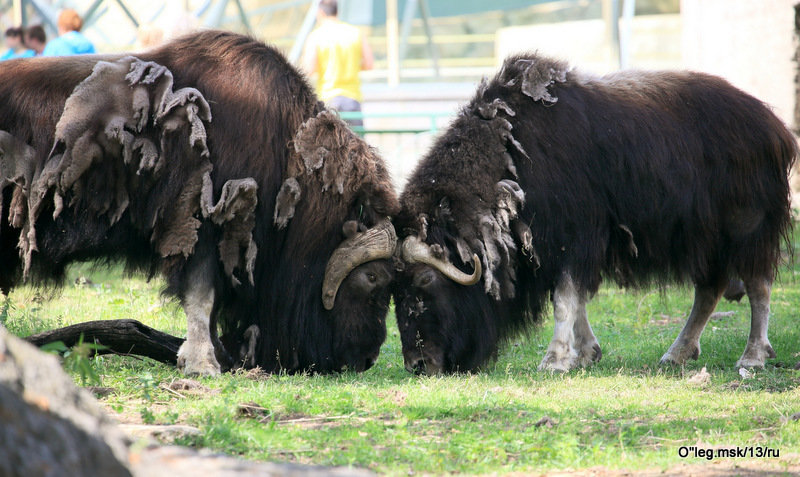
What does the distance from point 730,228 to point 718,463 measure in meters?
2.67

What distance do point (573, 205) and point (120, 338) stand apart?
264 centimetres

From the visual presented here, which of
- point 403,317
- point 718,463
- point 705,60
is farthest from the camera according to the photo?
point 705,60

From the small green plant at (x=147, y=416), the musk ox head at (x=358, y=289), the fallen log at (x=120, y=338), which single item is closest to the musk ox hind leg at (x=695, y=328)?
the musk ox head at (x=358, y=289)

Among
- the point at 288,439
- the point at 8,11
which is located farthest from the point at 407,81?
the point at 288,439

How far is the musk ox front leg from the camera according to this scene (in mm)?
4766

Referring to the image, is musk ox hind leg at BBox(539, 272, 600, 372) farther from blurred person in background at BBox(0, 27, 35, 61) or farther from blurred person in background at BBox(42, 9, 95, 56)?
blurred person in background at BBox(0, 27, 35, 61)

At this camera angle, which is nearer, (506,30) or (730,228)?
(730,228)

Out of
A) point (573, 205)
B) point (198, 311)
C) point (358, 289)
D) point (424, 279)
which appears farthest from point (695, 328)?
point (198, 311)

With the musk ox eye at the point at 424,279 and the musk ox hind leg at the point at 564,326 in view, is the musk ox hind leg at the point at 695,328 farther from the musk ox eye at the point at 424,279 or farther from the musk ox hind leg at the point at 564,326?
the musk ox eye at the point at 424,279

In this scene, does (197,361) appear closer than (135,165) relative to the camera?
No

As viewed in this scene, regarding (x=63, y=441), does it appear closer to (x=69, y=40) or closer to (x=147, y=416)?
(x=147, y=416)

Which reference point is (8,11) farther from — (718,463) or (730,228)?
(718,463)

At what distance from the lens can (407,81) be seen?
1688cm

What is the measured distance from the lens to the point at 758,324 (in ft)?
18.5
